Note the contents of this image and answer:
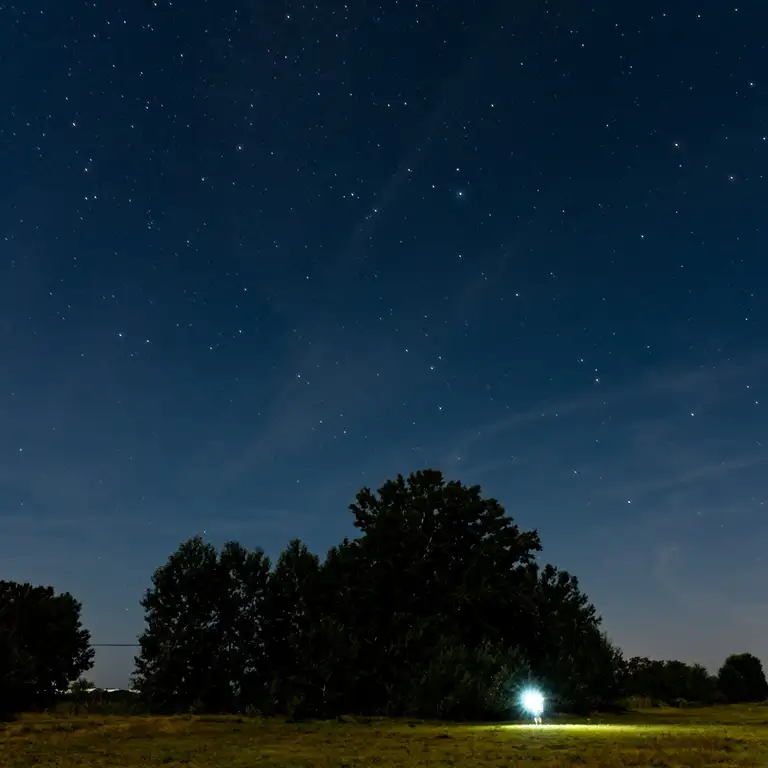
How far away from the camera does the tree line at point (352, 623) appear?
47750 millimetres

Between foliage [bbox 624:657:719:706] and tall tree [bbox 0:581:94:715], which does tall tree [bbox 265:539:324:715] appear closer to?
tall tree [bbox 0:581:94:715]

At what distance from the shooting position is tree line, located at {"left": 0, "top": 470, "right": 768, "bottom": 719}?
47.8 meters

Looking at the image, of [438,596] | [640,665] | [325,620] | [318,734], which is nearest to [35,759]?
[318,734]

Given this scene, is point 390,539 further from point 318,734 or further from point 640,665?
point 640,665

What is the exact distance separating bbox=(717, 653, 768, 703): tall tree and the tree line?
89.9 ft

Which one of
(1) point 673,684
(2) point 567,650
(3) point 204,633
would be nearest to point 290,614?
(3) point 204,633

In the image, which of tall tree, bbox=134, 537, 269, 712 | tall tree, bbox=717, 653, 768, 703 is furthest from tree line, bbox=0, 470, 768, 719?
A: tall tree, bbox=717, 653, 768, 703

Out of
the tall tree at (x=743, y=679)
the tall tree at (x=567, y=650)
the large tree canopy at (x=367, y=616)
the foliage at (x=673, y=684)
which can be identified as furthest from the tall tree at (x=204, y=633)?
the tall tree at (x=743, y=679)

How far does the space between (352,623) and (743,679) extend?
52793 millimetres

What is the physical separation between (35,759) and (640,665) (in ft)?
284

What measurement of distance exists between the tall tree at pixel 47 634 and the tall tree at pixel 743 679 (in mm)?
64350

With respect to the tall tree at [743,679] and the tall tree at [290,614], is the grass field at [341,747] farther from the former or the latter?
the tall tree at [743,679]

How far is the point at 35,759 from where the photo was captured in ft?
57.6

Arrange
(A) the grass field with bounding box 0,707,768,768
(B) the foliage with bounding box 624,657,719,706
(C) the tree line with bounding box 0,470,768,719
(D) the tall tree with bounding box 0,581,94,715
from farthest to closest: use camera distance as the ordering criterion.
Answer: (B) the foliage with bounding box 624,657,719,706
(D) the tall tree with bounding box 0,581,94,715
(C) the tree line with bounding box 0,470,768,719
(A) the grass field with bounding box 0,707,768,768
